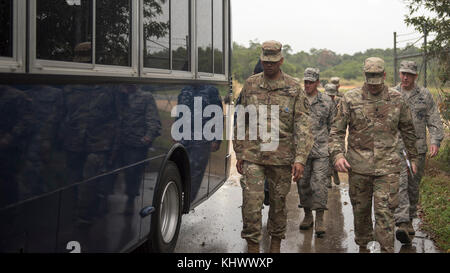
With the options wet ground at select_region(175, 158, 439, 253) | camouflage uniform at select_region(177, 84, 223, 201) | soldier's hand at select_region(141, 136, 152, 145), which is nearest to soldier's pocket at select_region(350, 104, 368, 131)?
wet ground at select_region(175, 158, 439, 253)

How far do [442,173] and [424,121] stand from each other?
4.17m

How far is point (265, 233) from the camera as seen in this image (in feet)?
22.7

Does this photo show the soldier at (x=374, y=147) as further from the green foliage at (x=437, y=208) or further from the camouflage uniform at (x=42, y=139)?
Answer: the camouflage uniform at (x=42, y=139)

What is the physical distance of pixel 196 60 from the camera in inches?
245

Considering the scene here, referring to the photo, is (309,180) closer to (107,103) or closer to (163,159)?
(163,159)

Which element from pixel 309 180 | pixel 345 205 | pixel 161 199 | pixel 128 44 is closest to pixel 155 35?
pixel 128 44

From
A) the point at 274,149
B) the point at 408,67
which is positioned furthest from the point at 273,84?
Answer: the point at 408,67

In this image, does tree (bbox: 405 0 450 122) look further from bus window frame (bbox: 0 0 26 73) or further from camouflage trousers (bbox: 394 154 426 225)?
bus window frame (bbox: 0 0 26 73)

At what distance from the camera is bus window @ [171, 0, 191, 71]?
5438mm

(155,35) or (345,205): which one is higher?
(155,35)

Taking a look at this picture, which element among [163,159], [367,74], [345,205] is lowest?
[345,205]

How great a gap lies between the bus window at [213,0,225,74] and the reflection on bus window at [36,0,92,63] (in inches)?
142

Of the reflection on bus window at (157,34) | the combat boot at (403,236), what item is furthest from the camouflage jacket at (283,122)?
the combat boot at (403,236)

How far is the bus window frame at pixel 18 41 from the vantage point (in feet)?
9.28
